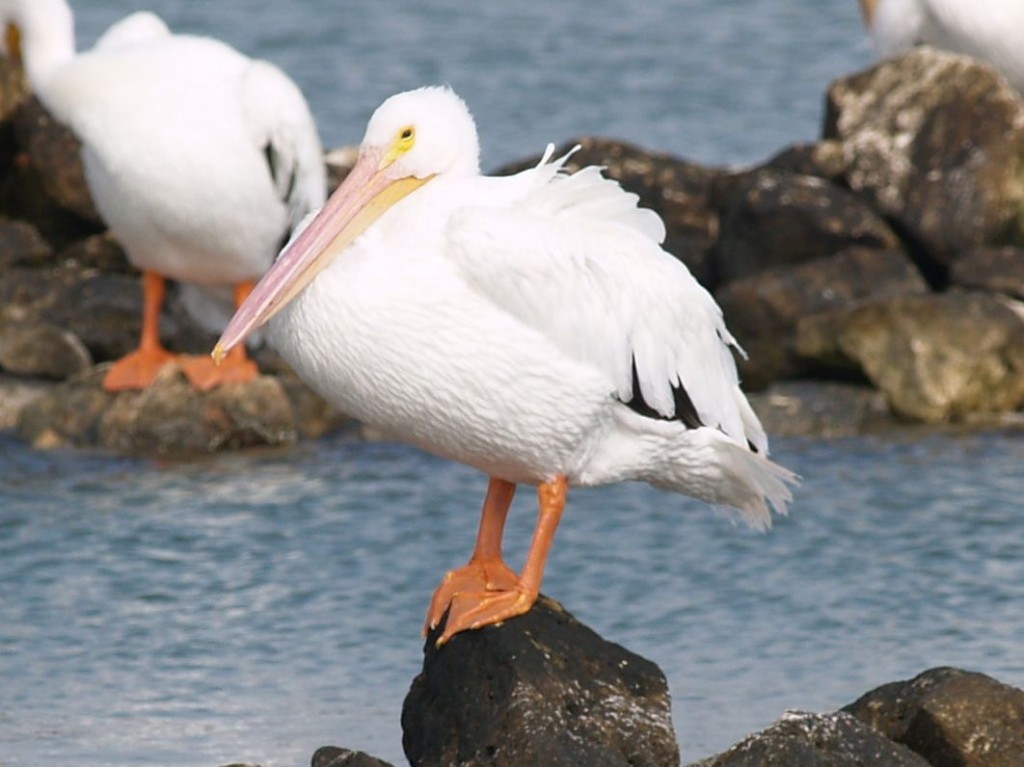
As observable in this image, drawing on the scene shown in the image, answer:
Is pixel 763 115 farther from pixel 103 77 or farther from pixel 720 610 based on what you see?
pixel 720 610

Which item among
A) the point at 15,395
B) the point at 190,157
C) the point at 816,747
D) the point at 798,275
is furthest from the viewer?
the point at 798,275

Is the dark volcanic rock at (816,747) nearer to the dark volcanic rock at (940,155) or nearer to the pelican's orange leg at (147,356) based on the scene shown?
the pelican's orange leg at (147,356)

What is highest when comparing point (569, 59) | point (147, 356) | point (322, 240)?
point (322, 240)

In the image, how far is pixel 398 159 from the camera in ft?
15.7

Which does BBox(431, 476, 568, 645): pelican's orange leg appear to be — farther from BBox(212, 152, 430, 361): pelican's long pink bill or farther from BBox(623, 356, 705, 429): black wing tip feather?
BBox(212, 152, 430, 361): pelican's long pink bill

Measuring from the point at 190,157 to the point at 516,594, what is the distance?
11.6ft

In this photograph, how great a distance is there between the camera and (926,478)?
24.3 feet

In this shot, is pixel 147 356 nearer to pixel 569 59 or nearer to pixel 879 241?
pixel 879 241

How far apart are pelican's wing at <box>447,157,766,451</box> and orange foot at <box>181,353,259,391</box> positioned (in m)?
3.29

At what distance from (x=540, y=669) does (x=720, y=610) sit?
172cm

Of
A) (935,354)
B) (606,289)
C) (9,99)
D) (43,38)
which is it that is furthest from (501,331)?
(9,99)

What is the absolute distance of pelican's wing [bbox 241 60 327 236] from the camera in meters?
7.89

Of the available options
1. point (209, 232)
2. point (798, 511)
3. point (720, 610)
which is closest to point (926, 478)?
point (798, 511)

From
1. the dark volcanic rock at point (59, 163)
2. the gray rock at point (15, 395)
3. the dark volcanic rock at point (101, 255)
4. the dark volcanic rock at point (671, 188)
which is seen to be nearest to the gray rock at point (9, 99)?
the dark volcanic rock at point (59, 163)
